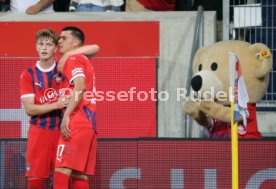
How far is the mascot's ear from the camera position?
37.8 feet

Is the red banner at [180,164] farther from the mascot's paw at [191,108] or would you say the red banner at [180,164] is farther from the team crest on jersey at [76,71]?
the team crest on jersey at [76,71]

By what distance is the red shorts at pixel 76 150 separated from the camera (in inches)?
395

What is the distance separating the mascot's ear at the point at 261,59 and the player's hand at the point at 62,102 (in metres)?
2.38

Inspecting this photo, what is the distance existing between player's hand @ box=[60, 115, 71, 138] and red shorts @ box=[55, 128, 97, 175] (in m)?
0.04

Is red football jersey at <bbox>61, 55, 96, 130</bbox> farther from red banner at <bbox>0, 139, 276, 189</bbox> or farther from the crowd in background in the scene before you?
the crowd in background

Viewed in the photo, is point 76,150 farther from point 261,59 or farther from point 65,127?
point 261,59

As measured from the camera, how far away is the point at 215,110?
37.7 ft

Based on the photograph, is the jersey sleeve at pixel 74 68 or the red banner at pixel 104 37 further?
the red banner at pixel 104 37

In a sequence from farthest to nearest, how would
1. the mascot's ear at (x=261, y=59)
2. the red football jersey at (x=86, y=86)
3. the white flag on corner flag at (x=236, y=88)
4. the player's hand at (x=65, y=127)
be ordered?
1. the mascot's ear at (x=261, y=59)
2. the red football jersey at (x=86, y=86)
3. the player's hand at (x=65, y=127)
4. the white flag on corner flag at (x=236, y=88)

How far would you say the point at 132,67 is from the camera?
12500 millimetres

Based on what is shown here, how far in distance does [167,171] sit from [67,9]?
3893 mm

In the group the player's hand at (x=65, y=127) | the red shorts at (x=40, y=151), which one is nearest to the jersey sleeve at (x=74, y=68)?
the player's hand at (x=65, y=127)

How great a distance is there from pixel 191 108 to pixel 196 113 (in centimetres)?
10

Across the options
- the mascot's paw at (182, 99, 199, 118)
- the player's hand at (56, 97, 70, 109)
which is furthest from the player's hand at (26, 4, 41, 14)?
the player's hand at (56, 97, 70, 109)
